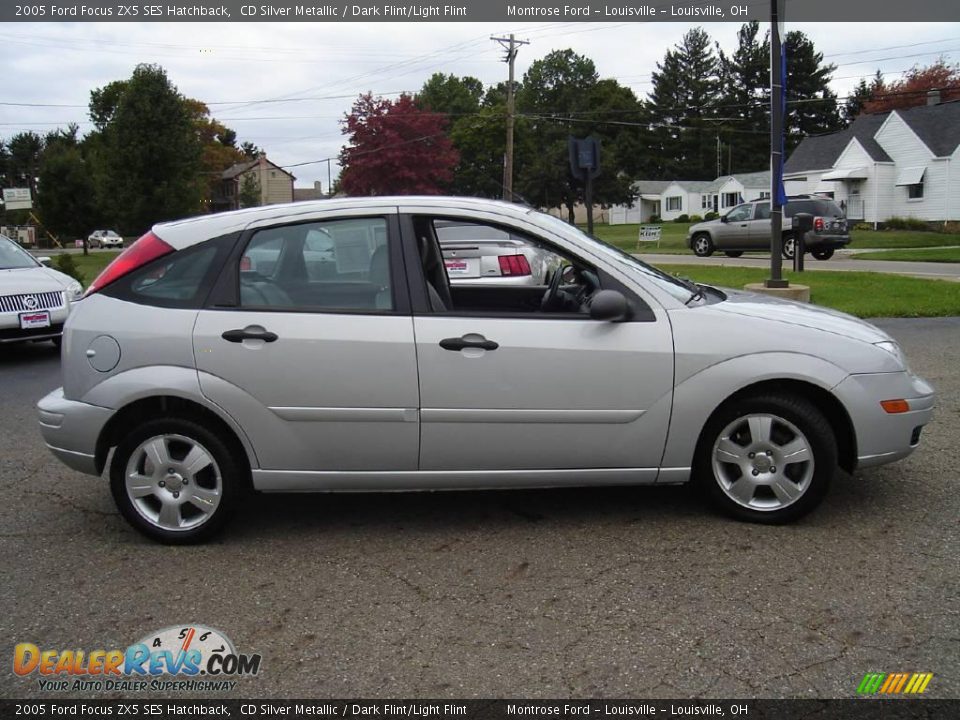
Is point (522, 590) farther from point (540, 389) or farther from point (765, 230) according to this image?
point (765, 230)

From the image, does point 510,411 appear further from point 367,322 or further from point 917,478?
point 917,478

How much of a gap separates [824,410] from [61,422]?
12.6 feet

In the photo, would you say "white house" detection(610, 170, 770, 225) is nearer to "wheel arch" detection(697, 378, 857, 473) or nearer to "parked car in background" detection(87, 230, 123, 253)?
"parked car in background" detection(87, 230, 123, 253)

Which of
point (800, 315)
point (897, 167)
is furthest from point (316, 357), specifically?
point (897, 167)

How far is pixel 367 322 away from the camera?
420 cm

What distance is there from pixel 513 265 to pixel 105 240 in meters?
62.9

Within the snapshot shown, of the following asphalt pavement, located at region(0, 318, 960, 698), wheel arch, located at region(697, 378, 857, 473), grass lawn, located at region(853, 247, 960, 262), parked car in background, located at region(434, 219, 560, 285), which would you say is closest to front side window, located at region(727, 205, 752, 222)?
grass lawn, located at region(853, 247, 960, 262)

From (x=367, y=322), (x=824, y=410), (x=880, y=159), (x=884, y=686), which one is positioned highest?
(x=880, y=159)

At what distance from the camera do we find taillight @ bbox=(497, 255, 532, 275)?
23.8 feet

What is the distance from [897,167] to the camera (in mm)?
44156

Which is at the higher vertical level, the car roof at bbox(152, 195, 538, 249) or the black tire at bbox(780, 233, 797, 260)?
the black tire at bbox(780, 233, 797, 260)

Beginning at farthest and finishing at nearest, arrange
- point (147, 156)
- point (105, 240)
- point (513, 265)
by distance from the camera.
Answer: point (105, 240)
point (147, 156)
point (513, 265)

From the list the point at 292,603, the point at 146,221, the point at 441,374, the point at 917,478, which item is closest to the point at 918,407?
the point at 917,478

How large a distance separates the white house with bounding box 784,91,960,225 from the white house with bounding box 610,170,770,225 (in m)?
11.1
